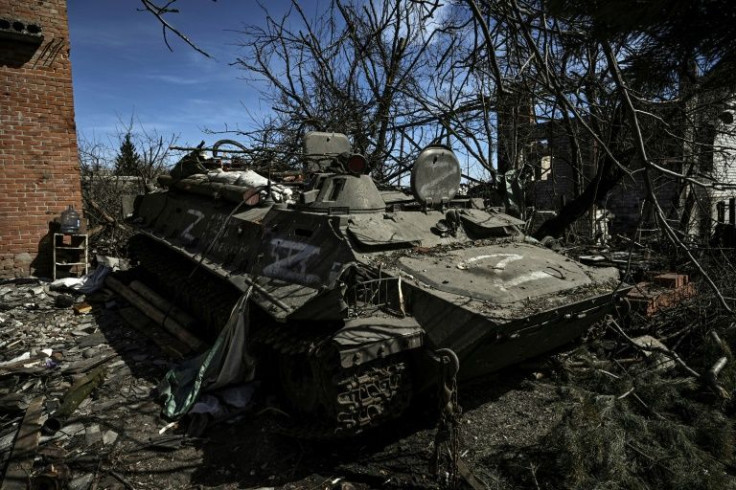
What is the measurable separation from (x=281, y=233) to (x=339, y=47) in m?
7.62

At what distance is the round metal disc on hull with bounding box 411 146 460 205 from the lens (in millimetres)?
5832

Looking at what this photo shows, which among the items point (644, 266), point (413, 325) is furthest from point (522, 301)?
point (644, 266)

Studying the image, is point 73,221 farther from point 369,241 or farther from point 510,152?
point 510,152

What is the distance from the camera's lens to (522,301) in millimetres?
4398

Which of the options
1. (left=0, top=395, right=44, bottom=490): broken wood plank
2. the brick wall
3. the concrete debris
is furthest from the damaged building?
the brick wall

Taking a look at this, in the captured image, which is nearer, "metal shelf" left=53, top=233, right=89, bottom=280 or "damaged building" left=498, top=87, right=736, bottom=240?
"damaged building" left=498, top=87, right=736, bottom=240

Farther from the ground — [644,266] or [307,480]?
[644,266]

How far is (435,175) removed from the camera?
6012mm

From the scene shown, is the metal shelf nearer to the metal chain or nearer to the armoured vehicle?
the armoured vehicle

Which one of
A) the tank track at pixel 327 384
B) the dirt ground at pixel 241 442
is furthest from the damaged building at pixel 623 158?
the tank track at pixel 327 384

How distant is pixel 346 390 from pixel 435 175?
2.90 m

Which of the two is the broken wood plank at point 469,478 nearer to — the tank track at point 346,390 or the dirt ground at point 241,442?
the dirt ground at point 241,442

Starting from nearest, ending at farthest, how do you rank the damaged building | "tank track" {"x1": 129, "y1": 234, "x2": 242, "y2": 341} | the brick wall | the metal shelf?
1. "tank track" {"x1": 129, "y1": 234, "x2": 242, "y2": 341}
2. the damaged building
3. the brick wall
4. the metal shelf

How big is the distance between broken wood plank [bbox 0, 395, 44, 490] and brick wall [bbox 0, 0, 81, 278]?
5414 millimetres
